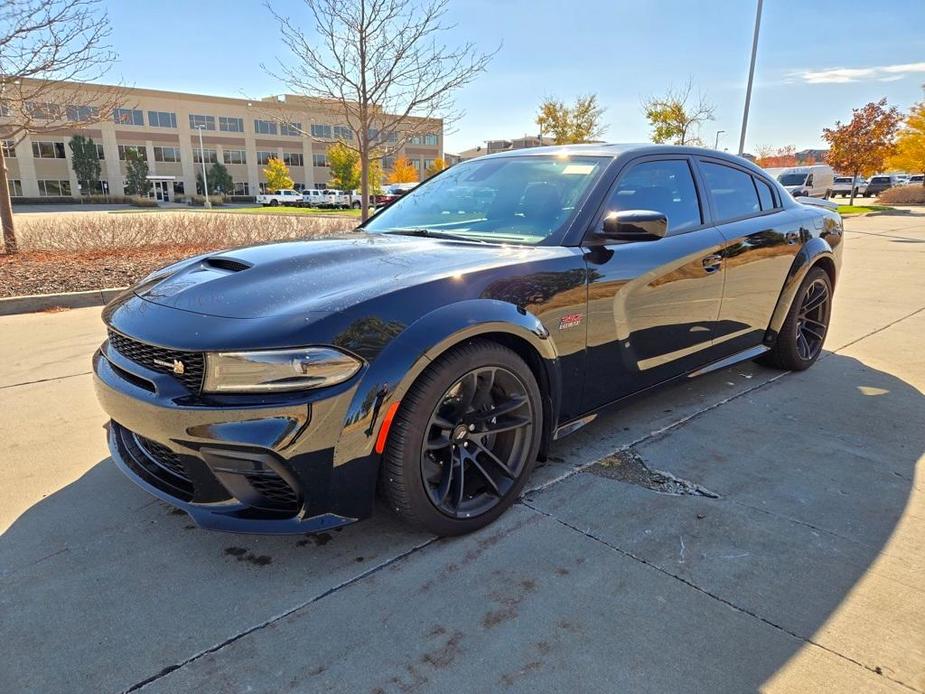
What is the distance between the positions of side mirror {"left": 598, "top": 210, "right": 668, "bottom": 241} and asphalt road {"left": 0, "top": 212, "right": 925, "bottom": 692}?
3.91 feet

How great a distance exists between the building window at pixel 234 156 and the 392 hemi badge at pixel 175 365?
74.5 meters

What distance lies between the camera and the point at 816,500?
2797 millimetres

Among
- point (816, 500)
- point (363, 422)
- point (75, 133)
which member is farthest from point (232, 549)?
point (75, 133)

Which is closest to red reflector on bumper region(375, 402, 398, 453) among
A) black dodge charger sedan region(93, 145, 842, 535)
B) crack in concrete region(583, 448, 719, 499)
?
black dodge charger sedan region(93, 145, 842, 535)

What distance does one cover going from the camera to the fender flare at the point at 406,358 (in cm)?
206

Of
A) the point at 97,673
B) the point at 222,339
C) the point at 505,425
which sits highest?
the point at 222,339

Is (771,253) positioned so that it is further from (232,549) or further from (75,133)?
(75,133)

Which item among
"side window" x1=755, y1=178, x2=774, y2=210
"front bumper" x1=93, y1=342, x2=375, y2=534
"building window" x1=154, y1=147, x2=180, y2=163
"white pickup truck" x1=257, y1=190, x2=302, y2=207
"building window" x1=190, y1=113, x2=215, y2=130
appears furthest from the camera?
"building window" x1=190, y1=113, x2=215, y2=130

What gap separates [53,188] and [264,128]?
75.9 ft

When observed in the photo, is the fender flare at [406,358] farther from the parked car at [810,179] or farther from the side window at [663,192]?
the parked car at [810,179]

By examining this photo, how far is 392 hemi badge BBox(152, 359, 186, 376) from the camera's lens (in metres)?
2.10

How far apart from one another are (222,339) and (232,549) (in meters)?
0.94

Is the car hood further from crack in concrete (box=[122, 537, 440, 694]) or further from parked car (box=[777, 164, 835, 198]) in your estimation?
parked car (box=[777, 164, 835, 198])

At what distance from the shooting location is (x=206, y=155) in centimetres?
6662
